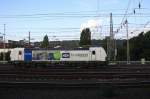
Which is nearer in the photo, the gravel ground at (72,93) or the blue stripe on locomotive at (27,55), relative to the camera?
the gravel ground at (72,93)

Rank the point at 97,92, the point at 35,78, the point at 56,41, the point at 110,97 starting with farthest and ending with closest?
1. the point at 56,41
2. the point at 35,78
3. the point at 97,92
4. the point at 110,97

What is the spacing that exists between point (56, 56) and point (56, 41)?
1909 inches

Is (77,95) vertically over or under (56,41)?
under

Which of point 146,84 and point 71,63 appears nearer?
point 146,84

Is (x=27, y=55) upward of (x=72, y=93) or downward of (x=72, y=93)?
upward

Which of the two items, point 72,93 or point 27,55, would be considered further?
point 27,55

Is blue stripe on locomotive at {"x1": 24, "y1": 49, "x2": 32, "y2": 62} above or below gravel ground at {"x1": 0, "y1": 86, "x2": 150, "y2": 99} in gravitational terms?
above

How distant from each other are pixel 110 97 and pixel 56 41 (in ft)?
282

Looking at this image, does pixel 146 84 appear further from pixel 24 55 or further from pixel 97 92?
pixel 24 55

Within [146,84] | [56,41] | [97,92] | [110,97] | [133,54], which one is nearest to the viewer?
[110,97]

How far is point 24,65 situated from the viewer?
48.6 metres

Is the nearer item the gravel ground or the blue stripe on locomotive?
the gravel ground

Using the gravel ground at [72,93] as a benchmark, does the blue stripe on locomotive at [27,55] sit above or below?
above

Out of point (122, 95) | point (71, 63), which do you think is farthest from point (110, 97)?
point (71, 63)
